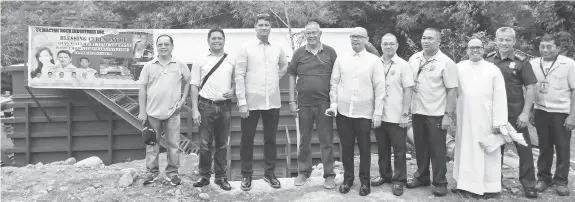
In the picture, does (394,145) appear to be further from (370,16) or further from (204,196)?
(370,16)

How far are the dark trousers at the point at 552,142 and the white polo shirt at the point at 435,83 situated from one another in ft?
4.63

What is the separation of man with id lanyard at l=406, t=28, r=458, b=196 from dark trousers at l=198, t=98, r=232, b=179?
2158 mm

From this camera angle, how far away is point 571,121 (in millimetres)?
4891

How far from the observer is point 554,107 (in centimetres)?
491

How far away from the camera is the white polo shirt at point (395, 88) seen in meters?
4.62

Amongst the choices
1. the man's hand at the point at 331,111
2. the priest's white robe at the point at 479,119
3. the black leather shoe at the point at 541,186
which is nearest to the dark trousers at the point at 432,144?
the priest's white robe at the point at 479,119

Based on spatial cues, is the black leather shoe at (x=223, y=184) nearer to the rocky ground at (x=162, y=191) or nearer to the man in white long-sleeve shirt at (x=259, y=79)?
the rocky ground at (x=162, y=191)

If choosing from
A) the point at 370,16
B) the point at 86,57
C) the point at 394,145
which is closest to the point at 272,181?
the point at 394,145

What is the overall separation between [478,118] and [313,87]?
6.24 ft

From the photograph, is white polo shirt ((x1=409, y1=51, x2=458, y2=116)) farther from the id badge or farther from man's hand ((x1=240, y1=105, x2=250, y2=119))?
man's hand ((x1=240, y1=105, x2=250, y2=119))

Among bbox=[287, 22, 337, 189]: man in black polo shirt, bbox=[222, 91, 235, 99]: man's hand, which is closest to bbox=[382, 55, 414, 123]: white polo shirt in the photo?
bbox=[287, 22, 337, 189]: man in black polo shirt

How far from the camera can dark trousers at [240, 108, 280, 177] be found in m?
4.80

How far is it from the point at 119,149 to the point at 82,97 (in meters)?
1.48

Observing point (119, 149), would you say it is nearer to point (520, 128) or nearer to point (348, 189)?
point (348, 189)
